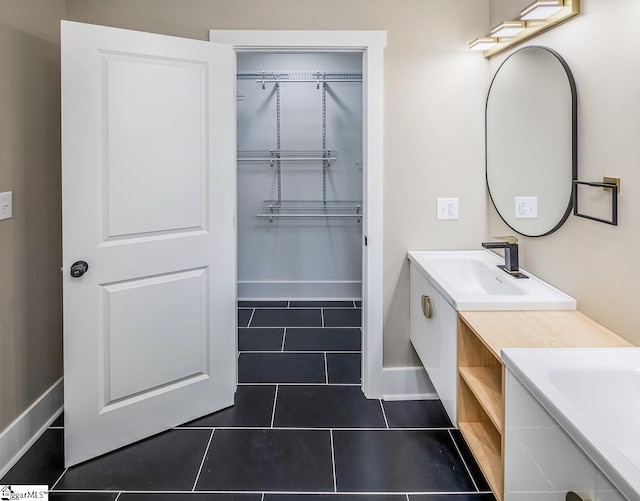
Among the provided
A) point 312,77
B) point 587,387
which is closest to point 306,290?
point 312,77

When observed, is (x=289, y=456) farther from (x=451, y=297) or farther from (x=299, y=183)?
(x=299, y=183)

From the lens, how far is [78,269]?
6.91ft

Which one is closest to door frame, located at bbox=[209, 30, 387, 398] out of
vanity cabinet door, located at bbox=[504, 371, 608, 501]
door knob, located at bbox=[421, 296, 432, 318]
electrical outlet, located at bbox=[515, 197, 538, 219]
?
door knob, located at bbox=[421, 296, 432, 318]

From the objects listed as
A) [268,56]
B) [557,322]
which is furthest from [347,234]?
[557,322]

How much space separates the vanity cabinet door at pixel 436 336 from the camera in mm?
1935

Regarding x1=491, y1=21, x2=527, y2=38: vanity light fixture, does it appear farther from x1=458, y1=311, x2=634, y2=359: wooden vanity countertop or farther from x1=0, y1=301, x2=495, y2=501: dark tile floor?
x1=0, y1=301, x2=495, y2=501: dark tile floor

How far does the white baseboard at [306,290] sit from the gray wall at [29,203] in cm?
233

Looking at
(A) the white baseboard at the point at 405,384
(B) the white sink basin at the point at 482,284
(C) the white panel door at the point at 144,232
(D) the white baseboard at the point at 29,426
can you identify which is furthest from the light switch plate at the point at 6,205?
(A) the white baseboard at the point at 405,384

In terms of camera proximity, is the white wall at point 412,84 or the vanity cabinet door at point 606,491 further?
the white wall at point 412,84

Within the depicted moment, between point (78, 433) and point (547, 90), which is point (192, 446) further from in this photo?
point (547, 90)

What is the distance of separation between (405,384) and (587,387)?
5.30ft

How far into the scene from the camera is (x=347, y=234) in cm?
479

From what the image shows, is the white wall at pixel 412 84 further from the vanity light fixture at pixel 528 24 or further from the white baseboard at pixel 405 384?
the white baseboard at pixel 405 384

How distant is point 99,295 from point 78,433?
1.96ft
